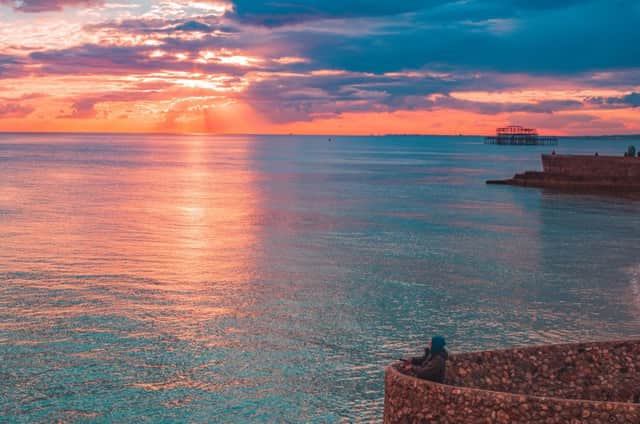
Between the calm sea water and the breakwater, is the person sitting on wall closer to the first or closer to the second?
the calm sea water

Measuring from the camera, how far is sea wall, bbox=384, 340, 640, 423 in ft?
36.1

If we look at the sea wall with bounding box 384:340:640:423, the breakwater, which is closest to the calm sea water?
the sea wall with bounding box 384:340:640:423

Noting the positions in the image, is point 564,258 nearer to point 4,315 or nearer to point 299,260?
point 299,260

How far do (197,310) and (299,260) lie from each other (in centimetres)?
1041

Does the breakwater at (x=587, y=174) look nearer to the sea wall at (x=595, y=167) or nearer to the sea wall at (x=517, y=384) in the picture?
the sea wall at (x=595, y=167)

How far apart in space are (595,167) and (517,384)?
7282cm

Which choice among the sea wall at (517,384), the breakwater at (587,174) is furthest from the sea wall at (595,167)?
the sea wall at (517,384)

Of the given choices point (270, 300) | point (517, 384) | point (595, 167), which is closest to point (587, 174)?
point (595, 167)

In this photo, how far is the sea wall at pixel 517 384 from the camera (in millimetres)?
11008

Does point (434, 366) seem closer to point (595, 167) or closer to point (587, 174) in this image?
point (587, 174)

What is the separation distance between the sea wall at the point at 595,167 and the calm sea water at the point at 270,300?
74.4ft

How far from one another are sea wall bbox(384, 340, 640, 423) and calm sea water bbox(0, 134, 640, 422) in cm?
407

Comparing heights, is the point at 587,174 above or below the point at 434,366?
above

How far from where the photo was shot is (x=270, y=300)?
2689 centimetres
